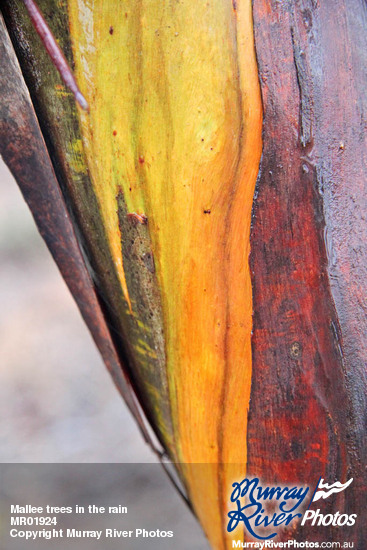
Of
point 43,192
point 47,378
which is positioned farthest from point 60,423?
point 43,192

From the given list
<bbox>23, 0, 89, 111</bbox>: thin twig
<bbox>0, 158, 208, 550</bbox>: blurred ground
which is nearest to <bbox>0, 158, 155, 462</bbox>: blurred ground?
<bbox>0, 158, 208, 550</bbox>: blurred ground

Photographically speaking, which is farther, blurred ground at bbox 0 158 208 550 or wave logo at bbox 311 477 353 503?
blurred ground at bbox 0 158 208 550

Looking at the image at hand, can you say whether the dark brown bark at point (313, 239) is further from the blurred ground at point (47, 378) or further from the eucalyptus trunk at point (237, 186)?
the blurred ground at point (47, 378)

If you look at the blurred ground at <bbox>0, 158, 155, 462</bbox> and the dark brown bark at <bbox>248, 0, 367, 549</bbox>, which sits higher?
the blurred ground at <bbox>0, 158, 155, 462</bbox>

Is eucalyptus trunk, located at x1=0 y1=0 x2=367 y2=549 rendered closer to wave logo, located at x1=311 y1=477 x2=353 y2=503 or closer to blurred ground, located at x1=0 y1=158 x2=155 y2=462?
wave logo, located at x1=311 y1=477 x2=353 y2=503

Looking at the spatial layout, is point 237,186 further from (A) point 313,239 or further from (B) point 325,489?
(B) point 325,489

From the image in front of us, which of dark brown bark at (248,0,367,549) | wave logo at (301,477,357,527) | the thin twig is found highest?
the thin twig
